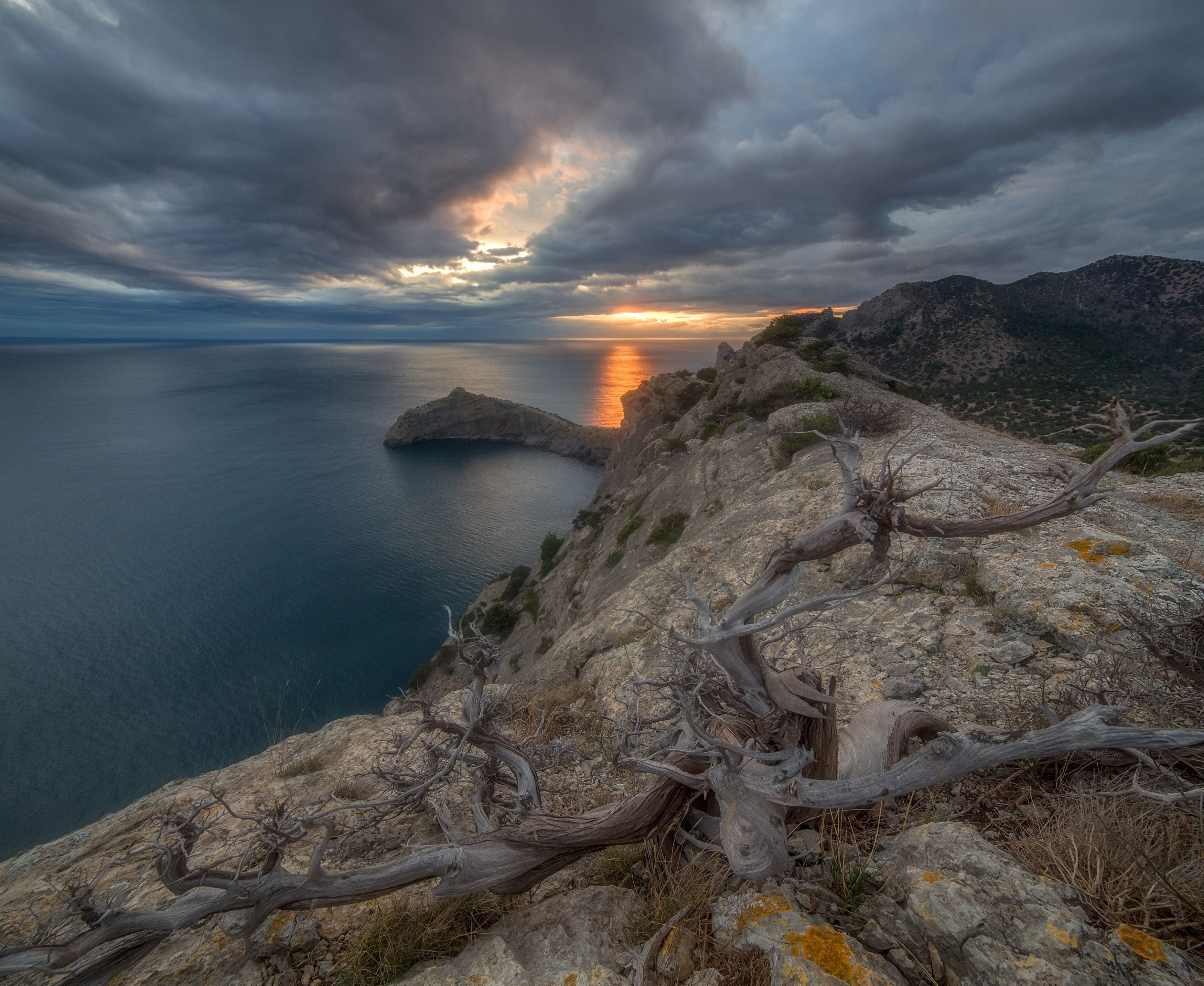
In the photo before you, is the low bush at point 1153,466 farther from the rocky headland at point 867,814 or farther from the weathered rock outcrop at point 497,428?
the weathered rock outcrop at point 497,428

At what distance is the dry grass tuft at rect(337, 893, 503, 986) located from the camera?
4.02m

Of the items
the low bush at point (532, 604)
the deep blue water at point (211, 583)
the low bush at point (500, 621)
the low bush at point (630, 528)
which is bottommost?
the deep blue water at point (211, 583)

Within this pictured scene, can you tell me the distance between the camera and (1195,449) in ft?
92.9

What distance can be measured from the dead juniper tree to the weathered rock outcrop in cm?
10201

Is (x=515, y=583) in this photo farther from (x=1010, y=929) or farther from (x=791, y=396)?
(x=1010, y=929)

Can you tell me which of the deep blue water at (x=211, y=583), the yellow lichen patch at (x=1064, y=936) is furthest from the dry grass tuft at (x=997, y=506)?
the deep blue water at (x=211, y=583)

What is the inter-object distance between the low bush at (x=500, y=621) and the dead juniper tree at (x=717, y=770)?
33.0 metres

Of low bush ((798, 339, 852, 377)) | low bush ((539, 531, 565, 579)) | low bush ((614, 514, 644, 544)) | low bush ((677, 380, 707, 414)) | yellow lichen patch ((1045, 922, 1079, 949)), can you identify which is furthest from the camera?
low bush ((677, 380, 707, 414))

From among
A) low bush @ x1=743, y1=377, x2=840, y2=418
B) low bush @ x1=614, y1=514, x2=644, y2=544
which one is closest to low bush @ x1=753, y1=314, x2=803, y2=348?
low bush @ x1=743, y1=377, x2=840, y2=418

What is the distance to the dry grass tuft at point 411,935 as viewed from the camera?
4023 mm

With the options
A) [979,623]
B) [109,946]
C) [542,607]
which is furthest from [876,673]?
[542,607]

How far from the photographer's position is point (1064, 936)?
300cm

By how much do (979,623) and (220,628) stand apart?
188 ft

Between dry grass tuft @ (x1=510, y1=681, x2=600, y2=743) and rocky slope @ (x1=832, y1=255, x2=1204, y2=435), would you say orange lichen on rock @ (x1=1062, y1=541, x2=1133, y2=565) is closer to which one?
dry grass tuft @ (x1=510, y1=681, x2=600, y2=743)
